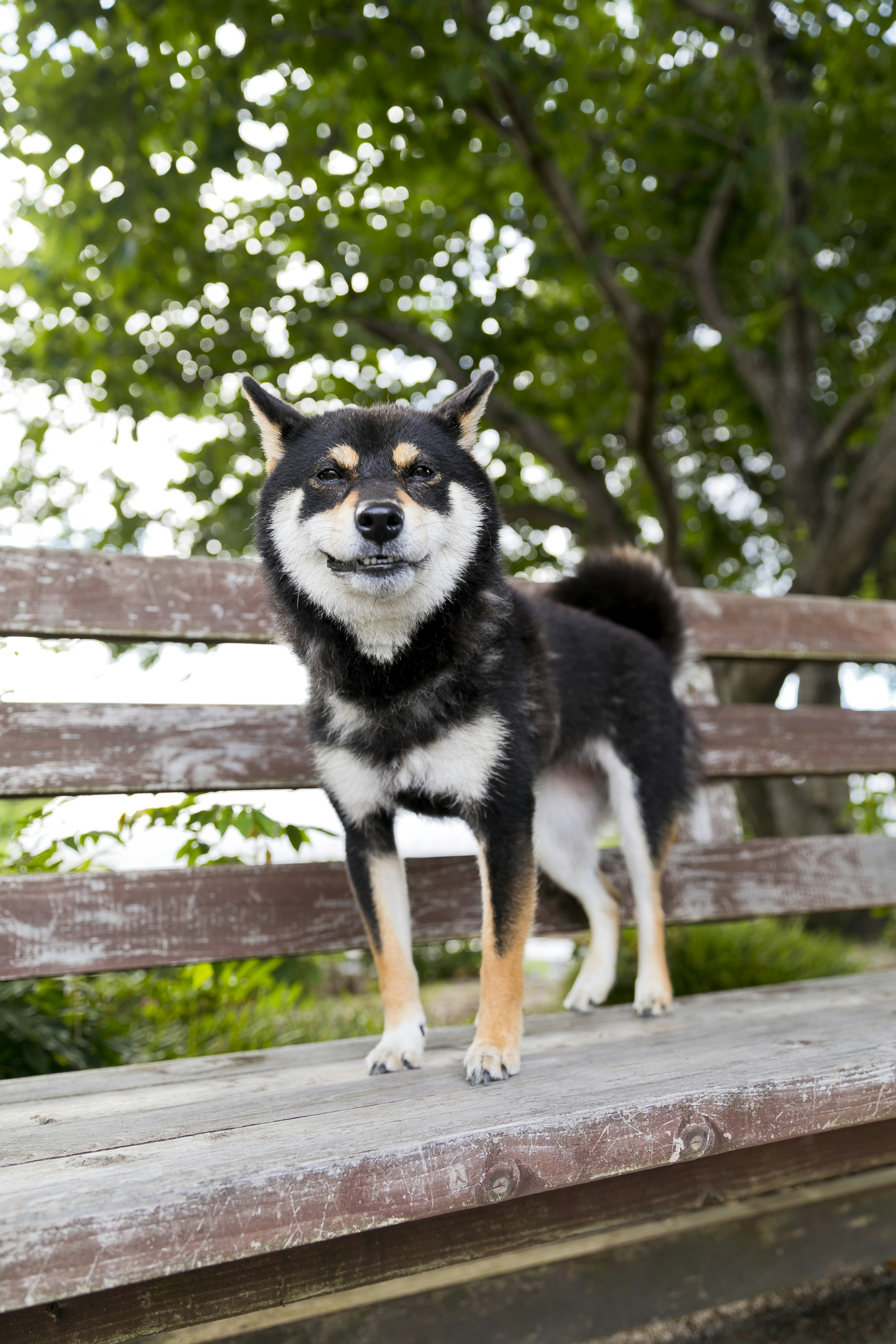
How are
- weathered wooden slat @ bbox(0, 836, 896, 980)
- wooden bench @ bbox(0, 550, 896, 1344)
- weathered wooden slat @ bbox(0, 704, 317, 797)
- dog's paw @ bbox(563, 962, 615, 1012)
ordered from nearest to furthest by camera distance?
1. wooden bench @ bbox(0, 550, 896, 1344)
2. weathered wooden slat @ bbox(0, 836, 896, 980)
3. weathered wooden slat @ bbox(0, 704, 317, 797)
4. dog's paw @ bbox(563, 962, 615, 1012)

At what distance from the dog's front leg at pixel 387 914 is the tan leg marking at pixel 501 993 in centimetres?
16

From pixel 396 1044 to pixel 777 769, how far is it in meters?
1.72

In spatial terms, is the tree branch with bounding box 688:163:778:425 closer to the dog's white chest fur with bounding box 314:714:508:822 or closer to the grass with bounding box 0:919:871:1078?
the grass with bounding box 0:919:871:1078

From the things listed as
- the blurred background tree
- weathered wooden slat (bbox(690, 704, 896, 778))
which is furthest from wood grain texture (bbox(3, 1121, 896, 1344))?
the blurred background tree

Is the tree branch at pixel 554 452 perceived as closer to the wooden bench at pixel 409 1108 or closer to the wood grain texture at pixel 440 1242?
the wooden bench at pixel 409 1108

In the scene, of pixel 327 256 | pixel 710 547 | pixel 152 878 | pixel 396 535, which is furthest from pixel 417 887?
pixel 710 547

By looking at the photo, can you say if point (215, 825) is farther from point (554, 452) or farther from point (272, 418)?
point (554, 452)

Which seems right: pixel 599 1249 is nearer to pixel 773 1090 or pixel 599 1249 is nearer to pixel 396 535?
pixel 773 1090

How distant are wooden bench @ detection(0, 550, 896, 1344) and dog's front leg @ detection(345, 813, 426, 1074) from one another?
0.12 m

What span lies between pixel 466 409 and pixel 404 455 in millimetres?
257

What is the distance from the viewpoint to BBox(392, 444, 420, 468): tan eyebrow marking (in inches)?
71.8

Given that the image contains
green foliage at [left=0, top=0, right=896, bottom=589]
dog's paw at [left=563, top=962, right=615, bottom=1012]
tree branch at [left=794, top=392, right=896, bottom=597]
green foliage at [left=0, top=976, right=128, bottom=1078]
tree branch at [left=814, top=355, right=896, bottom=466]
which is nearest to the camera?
green foliage at [left=0, top=976, right=128, bottom=1078]

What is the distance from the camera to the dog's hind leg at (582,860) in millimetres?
2520

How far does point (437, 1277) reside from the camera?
1.88m
